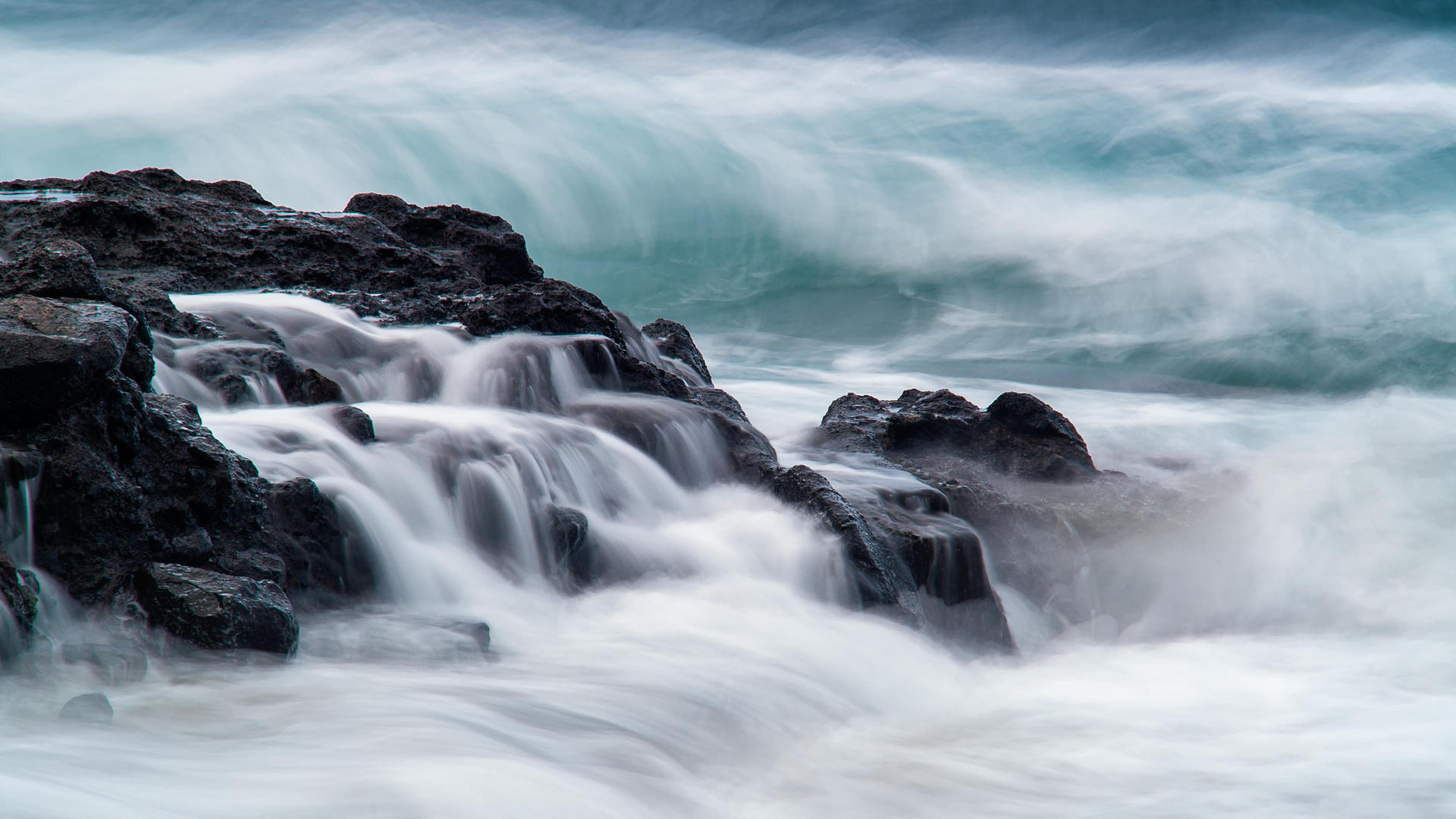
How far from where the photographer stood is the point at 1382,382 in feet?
68.8

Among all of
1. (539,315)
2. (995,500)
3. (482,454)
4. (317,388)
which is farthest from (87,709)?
(995,500)

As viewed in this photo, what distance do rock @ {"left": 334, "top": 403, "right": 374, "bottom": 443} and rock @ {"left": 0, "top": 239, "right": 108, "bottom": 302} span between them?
1.25m

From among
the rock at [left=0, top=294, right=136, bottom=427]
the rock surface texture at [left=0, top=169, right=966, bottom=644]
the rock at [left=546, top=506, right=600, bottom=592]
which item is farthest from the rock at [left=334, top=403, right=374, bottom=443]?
the rock at [left=0, top=294, right=136, bottom=427]

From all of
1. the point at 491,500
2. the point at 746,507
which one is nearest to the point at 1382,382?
the point at 746,507

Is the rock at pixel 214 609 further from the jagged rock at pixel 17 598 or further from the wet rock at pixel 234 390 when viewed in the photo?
the wet rock at pixel 234 390

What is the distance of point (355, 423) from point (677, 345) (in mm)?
4297

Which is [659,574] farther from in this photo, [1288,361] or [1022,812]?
[1288,361]

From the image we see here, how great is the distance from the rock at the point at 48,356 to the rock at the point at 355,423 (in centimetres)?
154

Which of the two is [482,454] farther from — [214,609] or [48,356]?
[48,356]

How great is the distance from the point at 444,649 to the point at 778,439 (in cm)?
503

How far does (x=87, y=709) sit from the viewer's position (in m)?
2.85

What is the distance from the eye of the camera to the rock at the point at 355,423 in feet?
16.7

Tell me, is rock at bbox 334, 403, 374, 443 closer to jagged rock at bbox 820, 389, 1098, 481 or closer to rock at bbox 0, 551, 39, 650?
rock at bbox 0, 551, 39, 650

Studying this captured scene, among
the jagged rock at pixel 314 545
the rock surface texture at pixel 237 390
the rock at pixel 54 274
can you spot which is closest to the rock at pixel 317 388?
the rock surface texture at pixel 237 390
